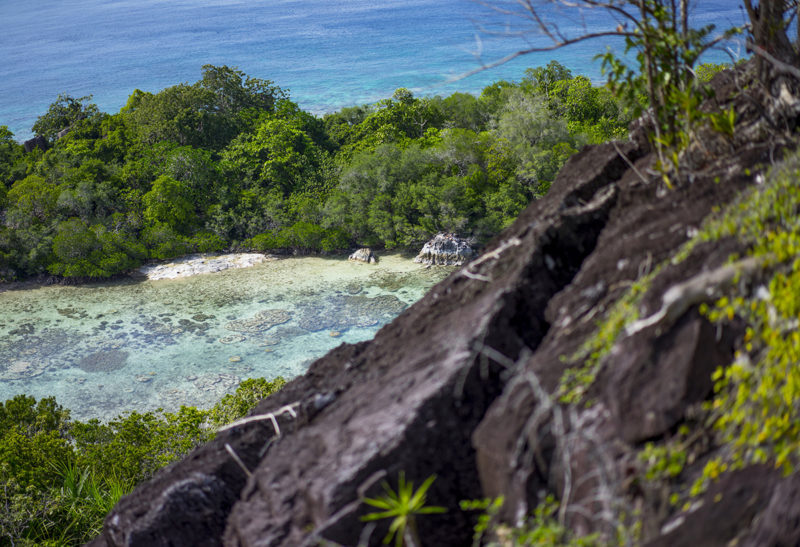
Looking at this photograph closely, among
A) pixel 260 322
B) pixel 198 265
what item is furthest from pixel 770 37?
pixel 198 265

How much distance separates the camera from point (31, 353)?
18250 millimetres

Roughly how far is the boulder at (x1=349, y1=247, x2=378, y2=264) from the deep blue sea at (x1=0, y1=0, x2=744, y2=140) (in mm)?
17091

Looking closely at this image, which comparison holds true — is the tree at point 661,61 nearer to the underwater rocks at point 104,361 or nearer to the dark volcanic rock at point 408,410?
the dark volcanic rock at point 408,410

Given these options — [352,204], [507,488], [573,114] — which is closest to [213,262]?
[352,204]

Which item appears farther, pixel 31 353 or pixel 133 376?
pixel 31 353

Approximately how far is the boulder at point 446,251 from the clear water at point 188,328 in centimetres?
49

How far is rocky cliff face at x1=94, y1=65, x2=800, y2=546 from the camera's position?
122 inches

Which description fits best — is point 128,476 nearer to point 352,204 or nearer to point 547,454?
point 547,454

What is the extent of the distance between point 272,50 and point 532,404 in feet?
277

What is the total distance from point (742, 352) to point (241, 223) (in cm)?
2458

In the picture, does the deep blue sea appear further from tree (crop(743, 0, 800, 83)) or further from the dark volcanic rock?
the dark volcanic rock

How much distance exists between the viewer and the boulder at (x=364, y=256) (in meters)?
23.7

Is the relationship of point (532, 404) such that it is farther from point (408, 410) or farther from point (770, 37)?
point (770, 37)

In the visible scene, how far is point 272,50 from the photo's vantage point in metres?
80.6
